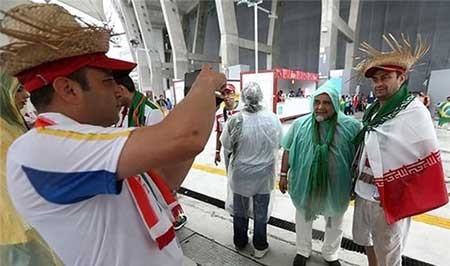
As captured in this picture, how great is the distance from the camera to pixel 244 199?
2.30m

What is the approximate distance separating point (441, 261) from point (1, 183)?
9.80 feet

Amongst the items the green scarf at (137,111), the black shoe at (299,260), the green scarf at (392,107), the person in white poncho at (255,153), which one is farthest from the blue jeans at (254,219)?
the green scarf at (137,111)

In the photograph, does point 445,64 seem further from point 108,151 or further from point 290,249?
point 108,151

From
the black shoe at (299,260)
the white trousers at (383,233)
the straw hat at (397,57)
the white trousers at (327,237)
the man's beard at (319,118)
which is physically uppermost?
the straw hat at (397,57)

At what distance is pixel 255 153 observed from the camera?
219 cm

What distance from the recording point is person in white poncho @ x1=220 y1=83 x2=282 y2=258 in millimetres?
2180

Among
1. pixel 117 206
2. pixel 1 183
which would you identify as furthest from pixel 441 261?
pixel 1 183

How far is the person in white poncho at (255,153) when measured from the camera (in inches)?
85.8

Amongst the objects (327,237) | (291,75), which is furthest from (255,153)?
(291,75)

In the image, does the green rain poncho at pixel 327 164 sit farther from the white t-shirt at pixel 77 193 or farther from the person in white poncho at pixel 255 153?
the white t-shirt at pixel 77 193

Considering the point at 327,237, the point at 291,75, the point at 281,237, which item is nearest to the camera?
the point at 327,237

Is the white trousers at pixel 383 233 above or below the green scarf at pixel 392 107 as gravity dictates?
below

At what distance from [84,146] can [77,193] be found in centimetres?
11

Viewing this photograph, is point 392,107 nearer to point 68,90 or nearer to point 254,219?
point 254,219
